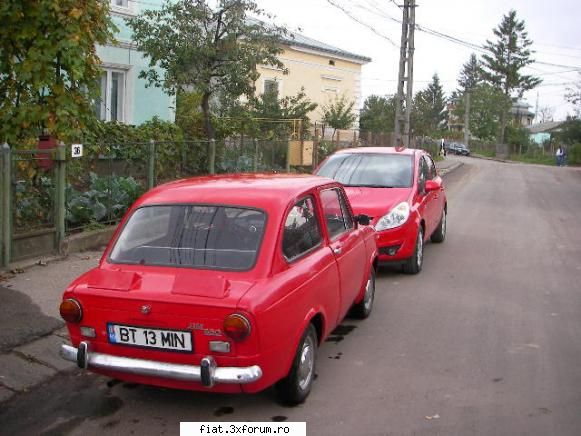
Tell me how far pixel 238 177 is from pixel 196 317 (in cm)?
172

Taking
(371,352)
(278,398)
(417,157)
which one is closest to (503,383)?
(371,352)

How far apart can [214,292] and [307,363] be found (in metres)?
1.02

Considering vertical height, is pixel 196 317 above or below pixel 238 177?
below

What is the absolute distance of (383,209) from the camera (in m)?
8.16

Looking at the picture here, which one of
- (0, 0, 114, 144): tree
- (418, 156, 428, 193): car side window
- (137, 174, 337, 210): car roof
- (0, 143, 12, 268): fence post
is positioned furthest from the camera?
(418, 156, 428, 193): car side window

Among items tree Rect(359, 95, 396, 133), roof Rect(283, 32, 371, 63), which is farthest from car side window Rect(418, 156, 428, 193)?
tree Rect(359, 95, 396, 133)

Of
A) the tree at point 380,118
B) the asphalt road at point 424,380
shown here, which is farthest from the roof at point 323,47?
the asphalt road at point 424,380

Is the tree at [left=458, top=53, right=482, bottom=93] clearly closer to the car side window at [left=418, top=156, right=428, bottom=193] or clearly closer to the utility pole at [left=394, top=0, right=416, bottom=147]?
the utility pole at [left=394, top=0, right=416, bottom=147]

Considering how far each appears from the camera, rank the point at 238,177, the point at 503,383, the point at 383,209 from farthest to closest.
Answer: the point at 383,209 < the point at 238,177 < the point at 503,383

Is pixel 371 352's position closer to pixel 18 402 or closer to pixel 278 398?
pixel 278 398

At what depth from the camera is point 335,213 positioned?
18.7 ft

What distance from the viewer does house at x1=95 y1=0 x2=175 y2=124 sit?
15219 millimetres

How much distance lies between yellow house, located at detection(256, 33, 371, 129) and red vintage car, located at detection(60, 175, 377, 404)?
A: 26.4m

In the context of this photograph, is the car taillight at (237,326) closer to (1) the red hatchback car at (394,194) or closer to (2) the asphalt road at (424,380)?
(2) the asphalt road at (424,380)
